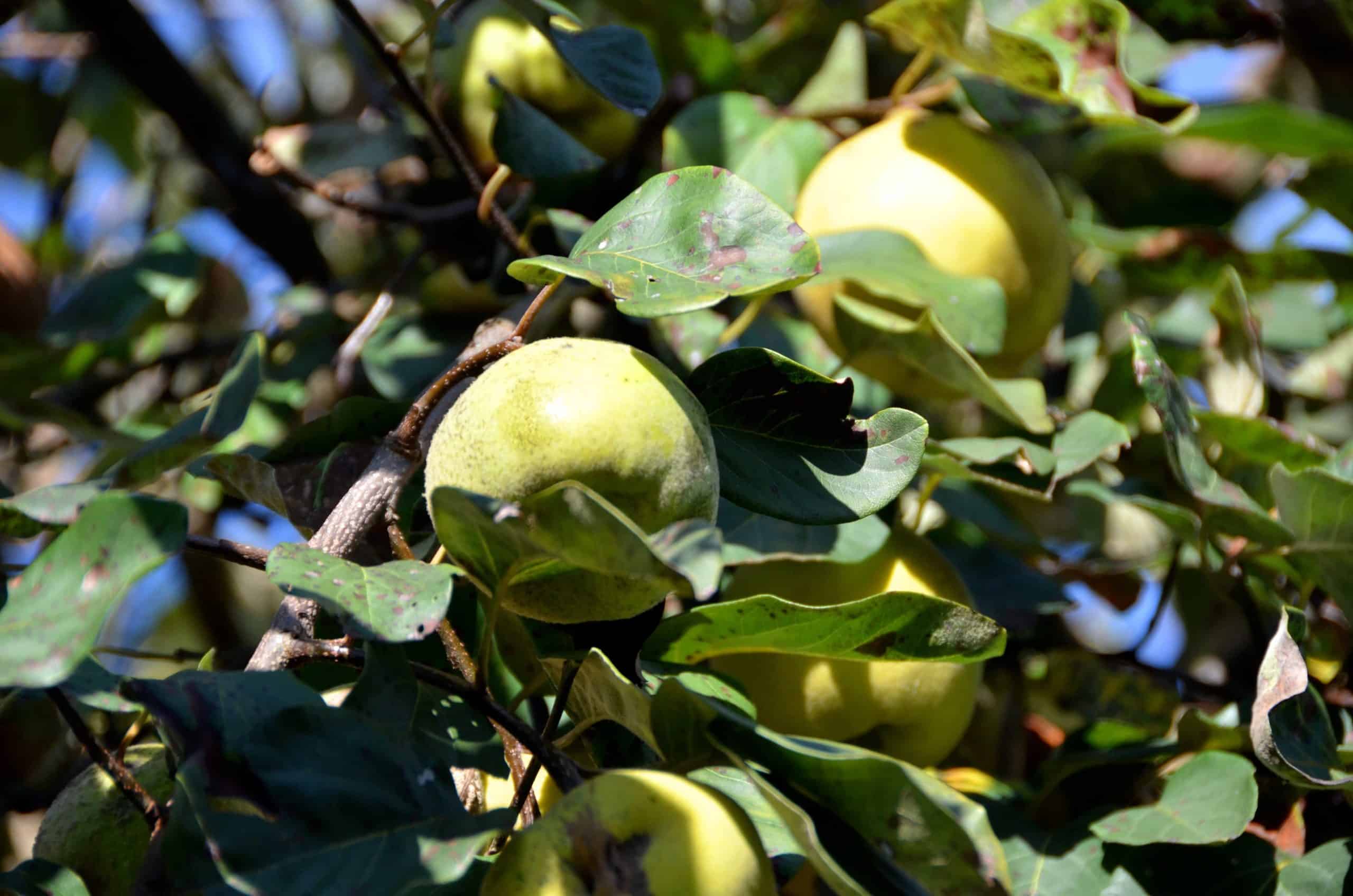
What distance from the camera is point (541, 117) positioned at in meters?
1.06

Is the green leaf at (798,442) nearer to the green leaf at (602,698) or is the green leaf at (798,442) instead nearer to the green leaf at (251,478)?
the green leaf at (602,698)

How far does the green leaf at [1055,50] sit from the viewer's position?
3.75 feet

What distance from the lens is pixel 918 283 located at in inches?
41.4

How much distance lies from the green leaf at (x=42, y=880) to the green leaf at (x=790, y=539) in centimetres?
49

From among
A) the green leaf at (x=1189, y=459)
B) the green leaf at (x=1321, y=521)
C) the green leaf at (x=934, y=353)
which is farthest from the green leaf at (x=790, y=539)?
the green leaf at (x=1321, y=521)

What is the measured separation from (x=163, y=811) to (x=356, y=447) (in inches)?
12.1

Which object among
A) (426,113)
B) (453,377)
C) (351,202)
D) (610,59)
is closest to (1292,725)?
(453,377)

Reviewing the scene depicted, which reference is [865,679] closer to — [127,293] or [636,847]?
[636,847]

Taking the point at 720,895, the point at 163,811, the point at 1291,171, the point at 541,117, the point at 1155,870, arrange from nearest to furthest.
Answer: the point at 720,895
the point at 163,811
the point at 1155,870
the point at 541,117
the point at 1291,171

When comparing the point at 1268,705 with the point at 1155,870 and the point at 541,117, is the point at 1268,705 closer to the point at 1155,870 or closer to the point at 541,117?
the point at 1155,870

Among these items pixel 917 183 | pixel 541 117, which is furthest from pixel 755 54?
pixel 541 117

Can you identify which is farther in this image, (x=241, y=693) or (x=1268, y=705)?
(x=1268, y=705)

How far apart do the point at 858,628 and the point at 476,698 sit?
239 millimetres

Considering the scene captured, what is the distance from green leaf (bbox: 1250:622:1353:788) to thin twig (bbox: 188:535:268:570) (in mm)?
667
